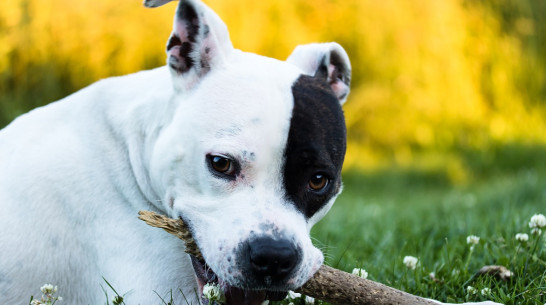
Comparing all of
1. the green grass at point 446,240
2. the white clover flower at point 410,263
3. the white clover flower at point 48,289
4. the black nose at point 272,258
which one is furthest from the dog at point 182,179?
the green grass at point 446,240

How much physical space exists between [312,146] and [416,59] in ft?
25.2

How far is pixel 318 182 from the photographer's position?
250 cm

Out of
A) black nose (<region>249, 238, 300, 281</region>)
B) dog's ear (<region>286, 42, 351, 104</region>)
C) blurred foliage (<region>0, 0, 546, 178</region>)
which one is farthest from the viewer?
blurred foliage (<region>0, 0, 546, 178</region>)

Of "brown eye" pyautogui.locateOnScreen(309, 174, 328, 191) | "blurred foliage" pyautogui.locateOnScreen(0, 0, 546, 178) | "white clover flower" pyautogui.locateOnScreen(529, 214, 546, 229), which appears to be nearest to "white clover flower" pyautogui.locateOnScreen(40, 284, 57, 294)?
"brown eye" pyautogui.locateOnScreen(309, 174, 328, 191)

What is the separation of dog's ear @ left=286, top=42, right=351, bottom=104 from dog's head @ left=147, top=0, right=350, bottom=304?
294mm

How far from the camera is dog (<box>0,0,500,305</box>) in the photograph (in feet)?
7.66

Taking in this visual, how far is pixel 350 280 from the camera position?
7.98ft

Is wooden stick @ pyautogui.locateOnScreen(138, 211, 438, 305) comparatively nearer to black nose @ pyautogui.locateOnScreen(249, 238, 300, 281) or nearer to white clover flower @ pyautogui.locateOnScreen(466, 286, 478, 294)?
black nose @ pyautogui.locateOnScreen(249, 238, 300, 281)

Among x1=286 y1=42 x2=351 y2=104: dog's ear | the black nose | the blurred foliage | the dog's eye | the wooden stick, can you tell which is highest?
x1=286 y1=42 x2=351 y2=104: dog's ear

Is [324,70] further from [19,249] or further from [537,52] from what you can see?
[537,52]

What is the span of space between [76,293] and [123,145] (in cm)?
60

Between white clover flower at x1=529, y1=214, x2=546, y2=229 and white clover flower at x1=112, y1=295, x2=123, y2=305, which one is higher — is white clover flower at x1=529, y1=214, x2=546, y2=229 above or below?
above

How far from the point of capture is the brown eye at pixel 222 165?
2.37 metres

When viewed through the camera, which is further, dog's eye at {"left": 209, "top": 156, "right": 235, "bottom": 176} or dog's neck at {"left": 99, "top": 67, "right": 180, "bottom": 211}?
dog's neck at {"left": 99, "top": 67, "right": 180, "bottom": 211}
